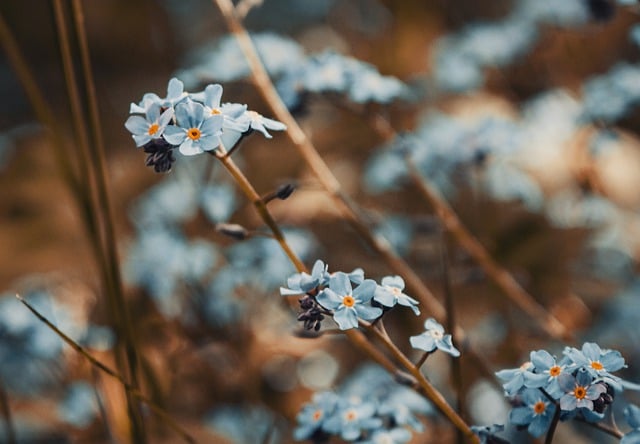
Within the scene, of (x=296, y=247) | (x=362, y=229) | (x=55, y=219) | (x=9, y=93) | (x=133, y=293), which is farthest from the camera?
(x=9, y=93)

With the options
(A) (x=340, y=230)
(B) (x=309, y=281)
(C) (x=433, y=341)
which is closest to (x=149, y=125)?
(B) (x=309, y=281)

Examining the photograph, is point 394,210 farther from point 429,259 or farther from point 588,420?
point 588,420

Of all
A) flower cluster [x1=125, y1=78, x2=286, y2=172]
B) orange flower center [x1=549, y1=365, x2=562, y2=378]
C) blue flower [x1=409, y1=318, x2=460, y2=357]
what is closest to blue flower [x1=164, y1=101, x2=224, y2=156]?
flower cluster [x1=125, y1=78, x2=286, y2=172]

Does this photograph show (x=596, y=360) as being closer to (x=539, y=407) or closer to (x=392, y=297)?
(x=539, y=407)

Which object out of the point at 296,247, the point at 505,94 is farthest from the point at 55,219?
the point at 505,94

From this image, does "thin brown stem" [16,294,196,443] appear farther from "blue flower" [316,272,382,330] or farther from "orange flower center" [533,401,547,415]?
"orange flower center" [533,401,547,415]
